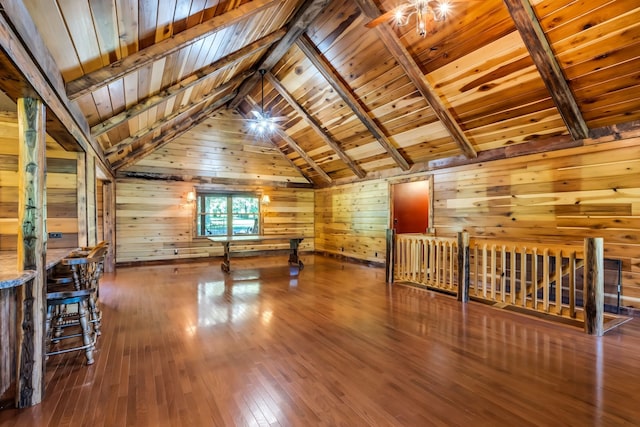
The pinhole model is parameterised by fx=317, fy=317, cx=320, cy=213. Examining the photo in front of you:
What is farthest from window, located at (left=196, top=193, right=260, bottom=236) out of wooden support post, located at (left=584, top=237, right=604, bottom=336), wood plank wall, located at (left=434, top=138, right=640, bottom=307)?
wooden support post, located at (left=584, top=237, right=604, bottom=336)

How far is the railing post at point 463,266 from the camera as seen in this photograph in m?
4.39

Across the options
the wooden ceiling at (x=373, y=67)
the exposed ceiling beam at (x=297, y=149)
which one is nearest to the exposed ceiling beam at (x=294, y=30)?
the wooden ceiling at (x=373, y=67)

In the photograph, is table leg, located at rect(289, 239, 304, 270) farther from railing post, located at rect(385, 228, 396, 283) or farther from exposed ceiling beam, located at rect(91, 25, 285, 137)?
exposed ceiling beam, located at rect(91, 25, 285, 137)

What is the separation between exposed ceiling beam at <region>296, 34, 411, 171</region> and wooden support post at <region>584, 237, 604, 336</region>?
3473 mm

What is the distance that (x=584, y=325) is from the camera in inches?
129

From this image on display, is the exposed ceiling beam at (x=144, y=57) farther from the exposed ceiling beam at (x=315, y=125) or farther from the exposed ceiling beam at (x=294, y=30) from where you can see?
the exposed ceiling beam at (x=315, y=125)

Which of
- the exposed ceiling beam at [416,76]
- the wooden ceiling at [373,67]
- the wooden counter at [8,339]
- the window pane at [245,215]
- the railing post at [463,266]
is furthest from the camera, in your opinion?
the window pane at [245,215]

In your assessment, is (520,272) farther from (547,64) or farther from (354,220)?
(354,220)

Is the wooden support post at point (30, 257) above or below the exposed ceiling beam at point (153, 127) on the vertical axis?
below

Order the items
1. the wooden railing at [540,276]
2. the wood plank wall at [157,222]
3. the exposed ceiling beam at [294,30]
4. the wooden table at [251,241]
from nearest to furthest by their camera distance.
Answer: the wooden railing at [540,276]
the exposed ceiling beam at [294,30]
the wooden table at [251,241]
the wood plank wall at [157,222]

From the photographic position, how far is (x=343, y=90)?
17.1 ft

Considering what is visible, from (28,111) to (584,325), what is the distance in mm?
5135

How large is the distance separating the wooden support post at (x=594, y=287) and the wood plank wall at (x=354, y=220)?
160 inches

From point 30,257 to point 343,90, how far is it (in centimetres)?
453
